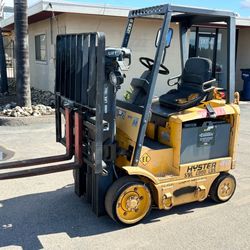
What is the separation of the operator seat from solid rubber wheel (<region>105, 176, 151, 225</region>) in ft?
3.53

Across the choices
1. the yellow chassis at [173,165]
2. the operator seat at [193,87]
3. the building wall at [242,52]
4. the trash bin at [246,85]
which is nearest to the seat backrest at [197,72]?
the operator seat at [193,87]

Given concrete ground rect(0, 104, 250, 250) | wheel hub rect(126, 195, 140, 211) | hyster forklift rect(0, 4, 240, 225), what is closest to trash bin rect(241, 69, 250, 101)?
concrete ground rect(0, 104, 250, 250)

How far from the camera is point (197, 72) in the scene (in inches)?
177

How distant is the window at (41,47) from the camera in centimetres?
1363

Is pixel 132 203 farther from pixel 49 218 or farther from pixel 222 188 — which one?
pixel 222 188

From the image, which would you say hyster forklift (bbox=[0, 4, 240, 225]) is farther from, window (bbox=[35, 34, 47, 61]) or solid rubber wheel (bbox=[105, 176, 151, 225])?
window (bbox=[35, 34, 47, 61])

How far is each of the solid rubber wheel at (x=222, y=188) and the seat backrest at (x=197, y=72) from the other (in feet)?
3.96

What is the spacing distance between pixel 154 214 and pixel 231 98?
169 cm

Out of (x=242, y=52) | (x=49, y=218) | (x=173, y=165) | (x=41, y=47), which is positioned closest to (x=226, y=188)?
(x=173, y=165)

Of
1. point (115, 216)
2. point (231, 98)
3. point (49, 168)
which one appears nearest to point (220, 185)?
point (231, 98)

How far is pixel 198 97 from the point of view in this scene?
14.4 ft

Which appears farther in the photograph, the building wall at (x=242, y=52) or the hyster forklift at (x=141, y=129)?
the building wall at (x=242, y=52)

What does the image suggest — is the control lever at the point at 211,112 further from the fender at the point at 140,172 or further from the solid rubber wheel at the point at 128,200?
the solid rubber wheel at the point at 128,200

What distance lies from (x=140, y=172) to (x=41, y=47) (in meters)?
11.4
